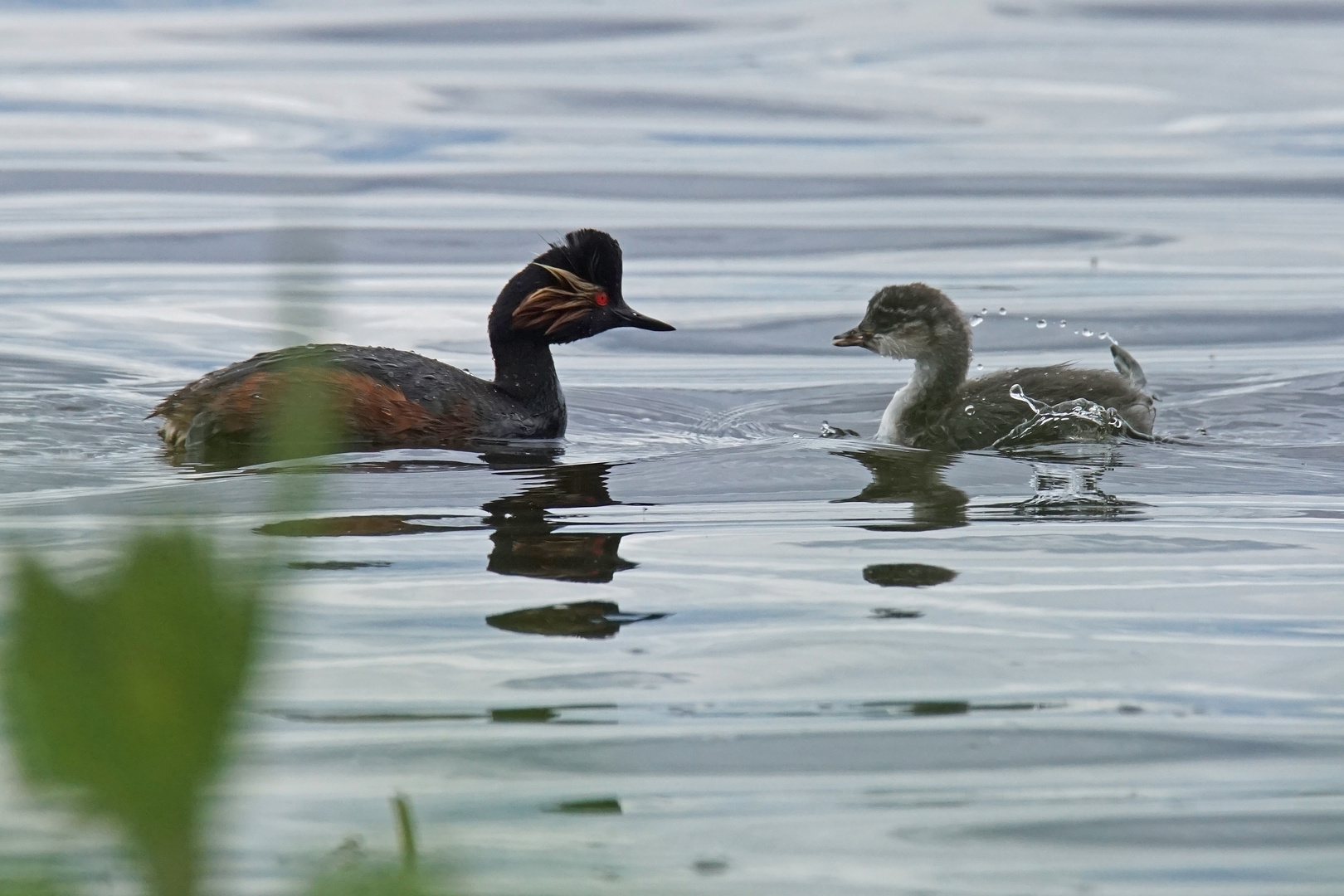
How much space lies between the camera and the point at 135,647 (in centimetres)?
59

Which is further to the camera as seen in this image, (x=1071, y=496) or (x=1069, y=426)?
(x=1069, y=426)

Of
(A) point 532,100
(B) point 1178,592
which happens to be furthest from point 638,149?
(B) point 1178,592

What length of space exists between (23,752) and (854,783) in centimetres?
261

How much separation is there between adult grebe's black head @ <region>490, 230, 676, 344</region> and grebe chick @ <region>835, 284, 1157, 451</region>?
135 cm

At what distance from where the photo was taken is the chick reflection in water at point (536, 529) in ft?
17.0

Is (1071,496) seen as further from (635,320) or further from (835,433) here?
(635,320)

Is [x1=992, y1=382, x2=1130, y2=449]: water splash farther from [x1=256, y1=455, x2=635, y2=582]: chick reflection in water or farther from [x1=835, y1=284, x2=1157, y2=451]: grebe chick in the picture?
[x1=256, y1=455, x2=635, y2=582]: chick reflection in water

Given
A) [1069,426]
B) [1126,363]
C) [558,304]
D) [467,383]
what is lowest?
[1069,426]

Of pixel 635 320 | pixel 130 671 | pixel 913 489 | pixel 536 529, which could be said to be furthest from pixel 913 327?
pixel 130 671

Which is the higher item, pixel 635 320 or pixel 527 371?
pixel 635 320

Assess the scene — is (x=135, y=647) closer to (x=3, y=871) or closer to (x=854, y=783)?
(x=3, y=871)

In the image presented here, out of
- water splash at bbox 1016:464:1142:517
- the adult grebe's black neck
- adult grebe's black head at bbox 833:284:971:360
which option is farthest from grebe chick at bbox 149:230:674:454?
water splash at bbox 1016:464:1142:517

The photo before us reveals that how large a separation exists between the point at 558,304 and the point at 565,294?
8cm

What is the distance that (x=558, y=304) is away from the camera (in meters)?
9.40
